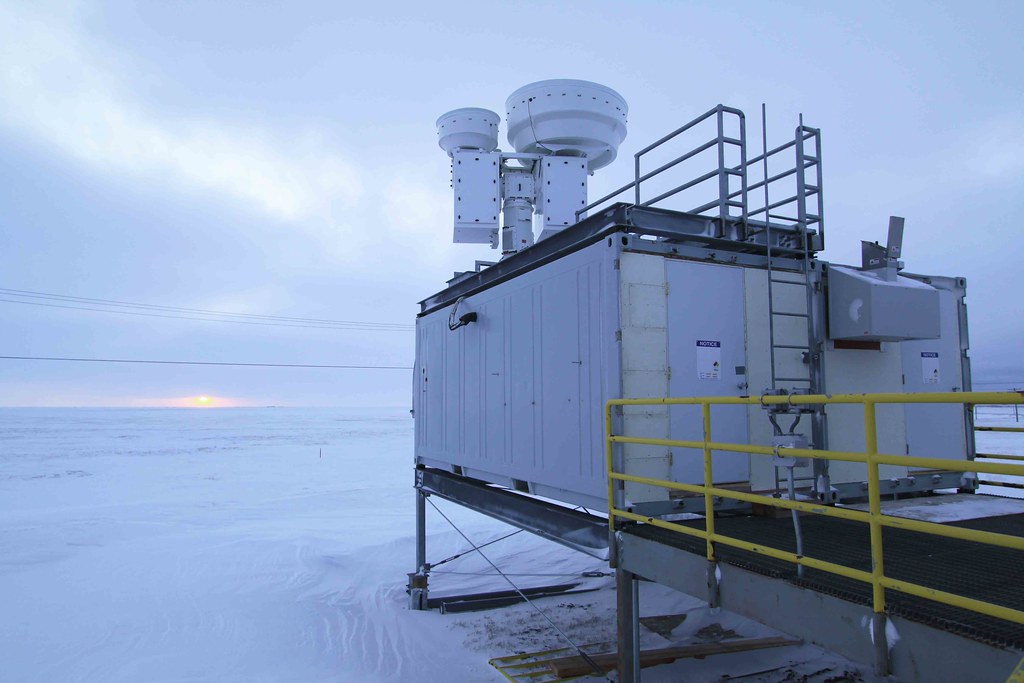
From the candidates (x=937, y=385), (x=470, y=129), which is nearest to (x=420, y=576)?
(x=470, y=129)

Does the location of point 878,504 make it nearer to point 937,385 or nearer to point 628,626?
point 628,626

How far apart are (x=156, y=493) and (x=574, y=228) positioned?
1808 cm

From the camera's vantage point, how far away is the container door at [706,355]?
588 centimetres

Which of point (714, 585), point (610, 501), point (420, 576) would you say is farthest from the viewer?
point (420, 576)

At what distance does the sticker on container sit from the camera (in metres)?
7.39

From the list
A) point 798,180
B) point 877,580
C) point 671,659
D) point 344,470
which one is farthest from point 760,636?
point 344,470

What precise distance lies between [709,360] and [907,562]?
2322 mm

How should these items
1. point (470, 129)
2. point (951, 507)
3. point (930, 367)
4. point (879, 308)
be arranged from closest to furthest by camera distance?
point (879, 308), point (951, 507), point (930, 367), point (470, 129)

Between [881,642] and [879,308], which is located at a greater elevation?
[879,308]

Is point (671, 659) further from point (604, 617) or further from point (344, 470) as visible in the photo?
point (344, 470)

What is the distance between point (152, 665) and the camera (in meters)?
7.57

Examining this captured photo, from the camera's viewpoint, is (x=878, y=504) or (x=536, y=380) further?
(x=536, y=380)

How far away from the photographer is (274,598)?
400 inches

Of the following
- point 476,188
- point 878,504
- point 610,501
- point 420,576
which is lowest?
point 420,576
